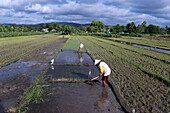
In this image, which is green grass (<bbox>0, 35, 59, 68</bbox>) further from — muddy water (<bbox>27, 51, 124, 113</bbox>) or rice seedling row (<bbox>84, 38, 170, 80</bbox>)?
rice seedling row (<bbox>84, 38, 170, 80</bbox>)

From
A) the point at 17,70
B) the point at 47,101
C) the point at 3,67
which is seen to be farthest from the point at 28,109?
the point at 3,67

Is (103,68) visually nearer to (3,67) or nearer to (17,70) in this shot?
(17,70)

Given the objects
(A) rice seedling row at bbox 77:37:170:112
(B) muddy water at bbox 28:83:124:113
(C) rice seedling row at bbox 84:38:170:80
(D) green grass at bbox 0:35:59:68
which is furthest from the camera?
(D) green grass at bbox 0:35:59:68

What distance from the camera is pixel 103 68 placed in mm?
5980

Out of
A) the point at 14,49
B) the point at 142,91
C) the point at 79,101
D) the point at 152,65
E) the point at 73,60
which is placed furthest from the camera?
the point at 14,49

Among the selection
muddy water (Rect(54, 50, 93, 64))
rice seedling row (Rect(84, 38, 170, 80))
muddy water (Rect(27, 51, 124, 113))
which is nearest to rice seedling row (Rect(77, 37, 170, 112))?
muddy water (Rect(27, 51, 124, 113))

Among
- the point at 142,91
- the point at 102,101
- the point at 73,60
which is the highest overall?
the point at 73,60

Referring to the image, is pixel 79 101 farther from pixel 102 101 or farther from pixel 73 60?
pixel 73 60

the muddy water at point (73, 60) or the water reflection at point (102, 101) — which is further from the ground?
the muddy water at point (73, 60)

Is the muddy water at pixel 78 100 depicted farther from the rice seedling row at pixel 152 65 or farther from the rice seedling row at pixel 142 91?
the rice seedling row at pixel 152 65

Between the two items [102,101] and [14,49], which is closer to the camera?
[102,101]

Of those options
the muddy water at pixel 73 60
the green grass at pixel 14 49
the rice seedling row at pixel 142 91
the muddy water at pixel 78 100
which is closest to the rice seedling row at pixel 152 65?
the rice seedling row at pixel 142 91

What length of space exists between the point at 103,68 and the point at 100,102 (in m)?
1.63

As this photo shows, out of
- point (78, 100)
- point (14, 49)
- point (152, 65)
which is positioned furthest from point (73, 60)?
point (14, 49)
